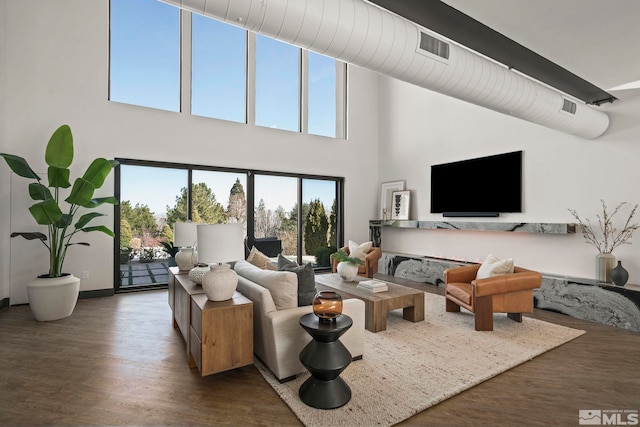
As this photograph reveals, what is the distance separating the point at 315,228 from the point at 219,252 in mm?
5142

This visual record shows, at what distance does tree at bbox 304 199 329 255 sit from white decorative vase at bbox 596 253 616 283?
502 centimetres

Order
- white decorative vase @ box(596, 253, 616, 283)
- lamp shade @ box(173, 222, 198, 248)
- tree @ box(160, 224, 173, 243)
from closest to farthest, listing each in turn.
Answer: lamp shade @ box(173, 222, 198, 248), white decorative vase @ box(596, 253, 616, 283), tree @ box(160, 224, 173, 243)

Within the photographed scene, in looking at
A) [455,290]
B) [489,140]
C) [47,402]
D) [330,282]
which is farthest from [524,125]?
[47,402]

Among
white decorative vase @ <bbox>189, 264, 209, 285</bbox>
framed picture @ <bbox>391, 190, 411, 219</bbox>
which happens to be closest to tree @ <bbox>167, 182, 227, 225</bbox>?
white decorative vase @ <bbox>189, 264, 209, 285</bbox>

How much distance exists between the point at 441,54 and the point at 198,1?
6.52 ft

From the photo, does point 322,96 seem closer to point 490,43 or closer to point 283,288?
point 490,43

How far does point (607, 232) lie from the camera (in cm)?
459

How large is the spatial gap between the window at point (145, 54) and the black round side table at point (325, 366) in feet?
17.4

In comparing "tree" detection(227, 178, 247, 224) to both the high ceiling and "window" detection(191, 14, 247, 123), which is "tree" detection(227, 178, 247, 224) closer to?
"window" detection(191, 14, 247, 123)

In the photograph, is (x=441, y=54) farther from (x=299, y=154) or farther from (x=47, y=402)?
(x=299, y=154)

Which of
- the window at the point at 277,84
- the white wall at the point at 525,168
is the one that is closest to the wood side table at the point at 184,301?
the window at the point at 277,84

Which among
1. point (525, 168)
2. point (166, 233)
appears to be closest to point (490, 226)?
point (525, 168)

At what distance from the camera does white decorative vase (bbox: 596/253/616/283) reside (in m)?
4.38

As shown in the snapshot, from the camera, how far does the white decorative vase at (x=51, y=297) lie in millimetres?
3975
